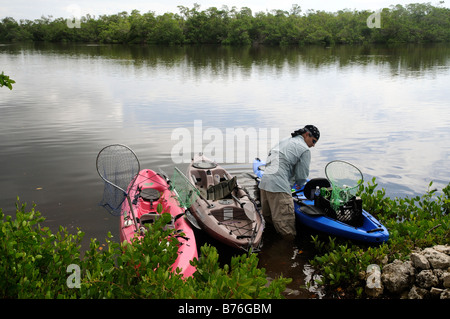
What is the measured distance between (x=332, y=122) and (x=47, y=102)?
621 inches

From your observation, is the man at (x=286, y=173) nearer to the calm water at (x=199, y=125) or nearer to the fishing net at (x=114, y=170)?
the calm water at (x=199, y=125)

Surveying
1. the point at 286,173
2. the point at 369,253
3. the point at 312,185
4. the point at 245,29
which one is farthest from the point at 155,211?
the point at 245,29

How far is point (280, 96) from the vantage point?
975 inches

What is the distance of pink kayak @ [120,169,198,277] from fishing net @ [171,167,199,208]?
22cm

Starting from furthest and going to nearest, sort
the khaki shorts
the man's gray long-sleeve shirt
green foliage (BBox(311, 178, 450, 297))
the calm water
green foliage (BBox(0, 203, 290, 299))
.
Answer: the calm water
the khaki shorts
the man's gray long-sleeve shirt
green foliage (BBox(311, 178, 450, 297))
green foliage (BBox(0, 203, 290, 299))

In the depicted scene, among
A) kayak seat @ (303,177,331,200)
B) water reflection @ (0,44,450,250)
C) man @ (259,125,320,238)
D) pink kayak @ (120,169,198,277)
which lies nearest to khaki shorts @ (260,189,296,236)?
man @ (259,125,320,238)

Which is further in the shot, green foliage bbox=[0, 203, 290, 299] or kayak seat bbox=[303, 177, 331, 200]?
kayak seat bbox=[303, 177, 331, 200]

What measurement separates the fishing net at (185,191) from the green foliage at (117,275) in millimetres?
4150

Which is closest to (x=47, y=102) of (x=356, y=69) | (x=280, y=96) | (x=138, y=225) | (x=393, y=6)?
(x=280, y=96)

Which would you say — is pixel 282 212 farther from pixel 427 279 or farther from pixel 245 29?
pixel 245 29

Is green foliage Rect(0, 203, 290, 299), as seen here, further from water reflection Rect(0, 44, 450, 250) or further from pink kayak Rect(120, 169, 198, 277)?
water reflection Rect(0, 44, 450, 250)

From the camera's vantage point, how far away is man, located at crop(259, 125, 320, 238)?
7715mm

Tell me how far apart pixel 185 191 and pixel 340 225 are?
10.8 feet
